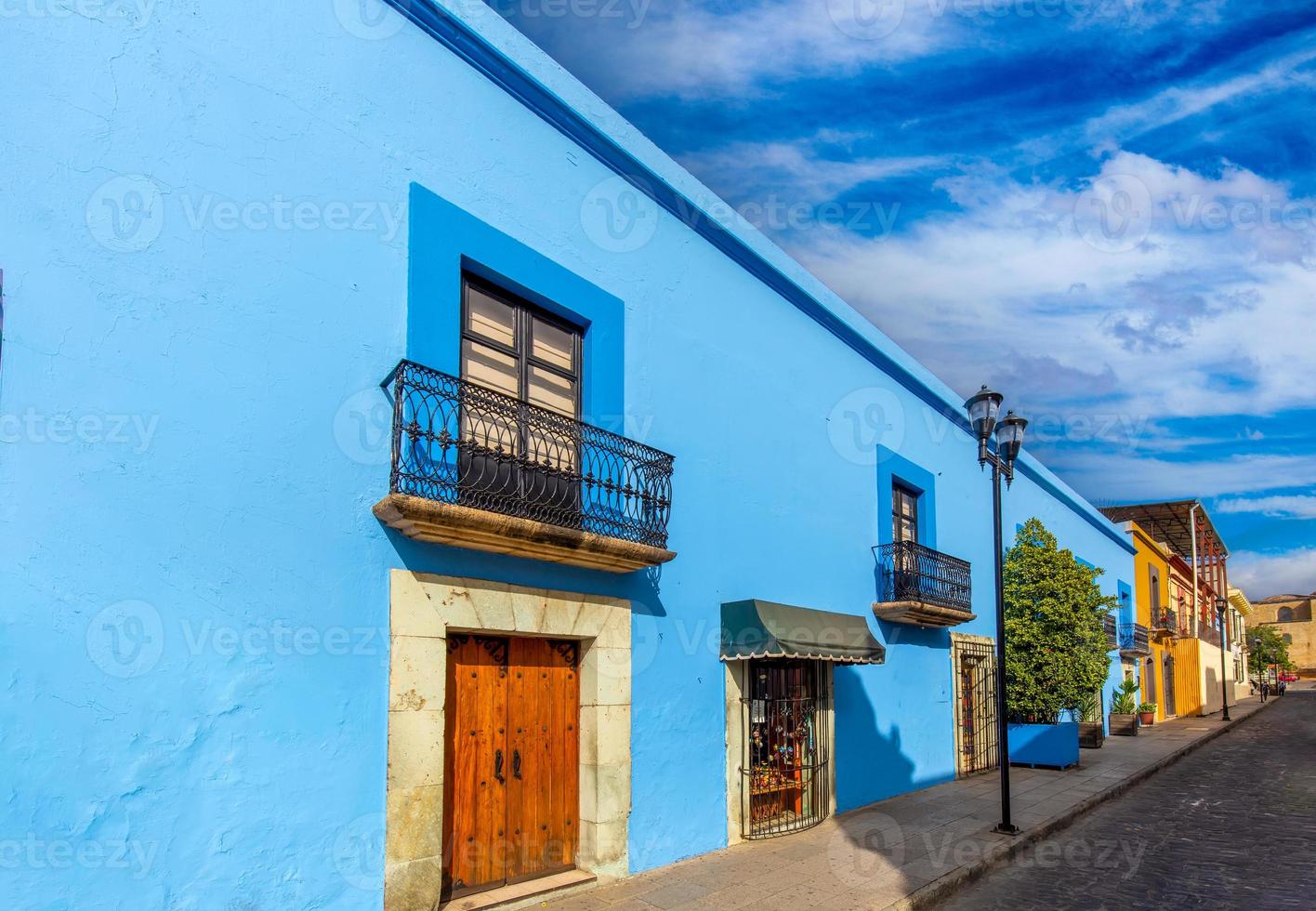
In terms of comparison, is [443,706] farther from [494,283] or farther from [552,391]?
[494,283]

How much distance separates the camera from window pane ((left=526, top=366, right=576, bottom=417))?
6.54m

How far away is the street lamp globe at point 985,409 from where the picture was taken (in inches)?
357

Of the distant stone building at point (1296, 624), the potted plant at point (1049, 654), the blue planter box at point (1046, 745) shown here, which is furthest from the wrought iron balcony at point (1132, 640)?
the distant stone building at point (1296, 624)

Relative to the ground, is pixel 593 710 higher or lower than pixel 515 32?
lower

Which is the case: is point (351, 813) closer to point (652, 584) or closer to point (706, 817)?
point (652, 584)

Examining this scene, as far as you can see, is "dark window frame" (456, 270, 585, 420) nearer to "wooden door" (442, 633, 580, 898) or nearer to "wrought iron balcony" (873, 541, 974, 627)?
"wooden door" (442, 633, 580, 898)

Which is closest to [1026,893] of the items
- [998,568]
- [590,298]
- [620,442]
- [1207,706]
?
[998,568]

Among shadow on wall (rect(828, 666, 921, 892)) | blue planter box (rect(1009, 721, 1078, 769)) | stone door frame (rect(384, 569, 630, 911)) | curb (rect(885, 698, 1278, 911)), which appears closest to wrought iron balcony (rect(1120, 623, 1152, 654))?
curb (rect(885, 698, 1278, 911))

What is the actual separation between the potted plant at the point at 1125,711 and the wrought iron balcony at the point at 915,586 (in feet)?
35.3

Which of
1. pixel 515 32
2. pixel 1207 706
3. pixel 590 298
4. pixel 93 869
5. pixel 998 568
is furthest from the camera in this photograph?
pixel 1207 706

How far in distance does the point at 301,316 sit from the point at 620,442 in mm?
2472

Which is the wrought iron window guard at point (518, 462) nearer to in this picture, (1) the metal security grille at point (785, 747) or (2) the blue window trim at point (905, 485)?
(1) the metal security grille at point (785, 747)

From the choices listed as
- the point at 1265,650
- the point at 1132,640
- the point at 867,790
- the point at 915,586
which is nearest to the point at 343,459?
the point at 867,790

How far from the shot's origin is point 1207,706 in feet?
111
